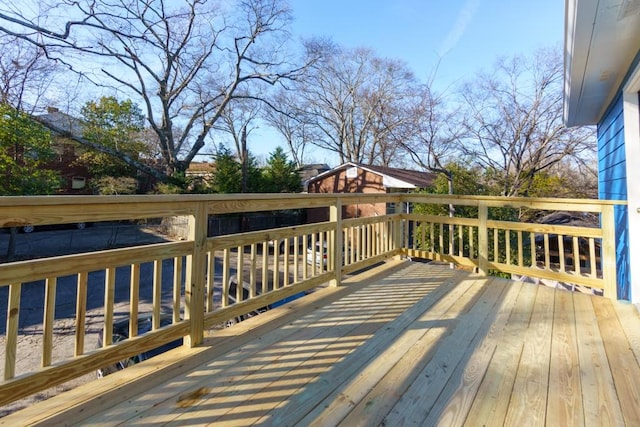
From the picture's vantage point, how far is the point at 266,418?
1.34 metres

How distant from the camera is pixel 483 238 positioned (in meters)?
3.59

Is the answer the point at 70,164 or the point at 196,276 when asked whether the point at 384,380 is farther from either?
the point at 70,164

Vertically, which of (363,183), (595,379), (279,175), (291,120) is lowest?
(595,379)

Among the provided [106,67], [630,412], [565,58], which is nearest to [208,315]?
[630,412]

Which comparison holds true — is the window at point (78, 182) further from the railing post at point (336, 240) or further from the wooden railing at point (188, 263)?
the railing post at point (336, 240)

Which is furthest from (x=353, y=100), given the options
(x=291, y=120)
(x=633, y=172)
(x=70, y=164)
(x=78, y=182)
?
(x=633, y=172)

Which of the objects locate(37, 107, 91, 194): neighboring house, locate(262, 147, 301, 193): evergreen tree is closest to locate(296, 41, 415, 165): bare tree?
locate(262, 147, 301, 193): evergreen tree

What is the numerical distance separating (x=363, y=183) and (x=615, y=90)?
9837 millimetres

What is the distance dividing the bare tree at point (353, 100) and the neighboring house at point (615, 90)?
10.8 m

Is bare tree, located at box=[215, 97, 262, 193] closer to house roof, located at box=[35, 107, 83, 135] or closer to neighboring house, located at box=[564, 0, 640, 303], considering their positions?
house roof, located at box=[35, 107, 83, 135]

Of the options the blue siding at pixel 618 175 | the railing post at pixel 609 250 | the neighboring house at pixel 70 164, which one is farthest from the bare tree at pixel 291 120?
the railing post at pixel 609 250

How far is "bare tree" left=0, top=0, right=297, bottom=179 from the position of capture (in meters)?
11.1

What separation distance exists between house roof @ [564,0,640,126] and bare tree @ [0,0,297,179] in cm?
1376

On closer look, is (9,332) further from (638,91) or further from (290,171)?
(290,171)
